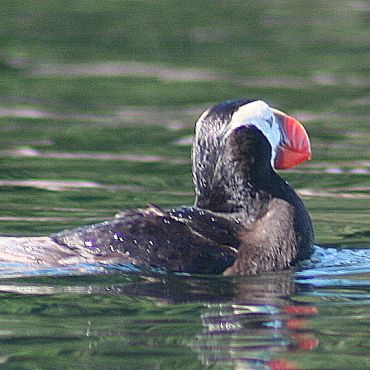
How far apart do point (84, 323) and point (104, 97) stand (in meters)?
10.3

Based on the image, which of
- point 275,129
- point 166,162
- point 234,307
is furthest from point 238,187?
point 166,162

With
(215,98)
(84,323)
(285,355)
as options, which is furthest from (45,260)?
(215,98)

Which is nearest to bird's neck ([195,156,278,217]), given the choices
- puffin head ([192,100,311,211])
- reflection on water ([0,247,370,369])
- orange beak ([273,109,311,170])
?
puffin head ([192,100,311,211])

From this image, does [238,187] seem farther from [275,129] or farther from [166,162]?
[166,162]

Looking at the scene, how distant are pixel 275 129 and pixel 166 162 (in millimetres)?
4333

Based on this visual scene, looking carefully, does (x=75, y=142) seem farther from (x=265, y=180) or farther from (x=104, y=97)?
(x=265, y=180)

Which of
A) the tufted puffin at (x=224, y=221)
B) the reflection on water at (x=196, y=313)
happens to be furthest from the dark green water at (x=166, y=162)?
the tufted puffin at (x=224, y=221)

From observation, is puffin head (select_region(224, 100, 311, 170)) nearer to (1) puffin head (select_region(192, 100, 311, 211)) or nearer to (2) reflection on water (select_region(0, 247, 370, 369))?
(1) puffin head (select_region(192, 100, 311, 211))

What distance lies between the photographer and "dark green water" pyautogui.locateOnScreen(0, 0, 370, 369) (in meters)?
8.28

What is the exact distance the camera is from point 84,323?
8.64 metres

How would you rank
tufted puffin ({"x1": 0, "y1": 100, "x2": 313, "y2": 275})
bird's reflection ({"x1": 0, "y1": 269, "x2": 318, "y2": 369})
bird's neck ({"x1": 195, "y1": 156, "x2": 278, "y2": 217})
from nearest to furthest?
bird's reflection ({"x1": 0, "y1": 269, "x2": 318, "y2": 369})
tufted puffin ({"x1": 0, "y1": 100, "x2": 313, "y2": 275})
bird's neck ({"x1": 195, "y1": 156, "x2": 278, "y2": 217})

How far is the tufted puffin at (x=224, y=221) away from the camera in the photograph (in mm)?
9656

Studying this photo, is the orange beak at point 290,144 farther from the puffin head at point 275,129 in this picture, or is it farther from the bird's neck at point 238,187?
the bird's neck at point 238,187

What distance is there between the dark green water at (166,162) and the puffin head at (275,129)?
0.71m
